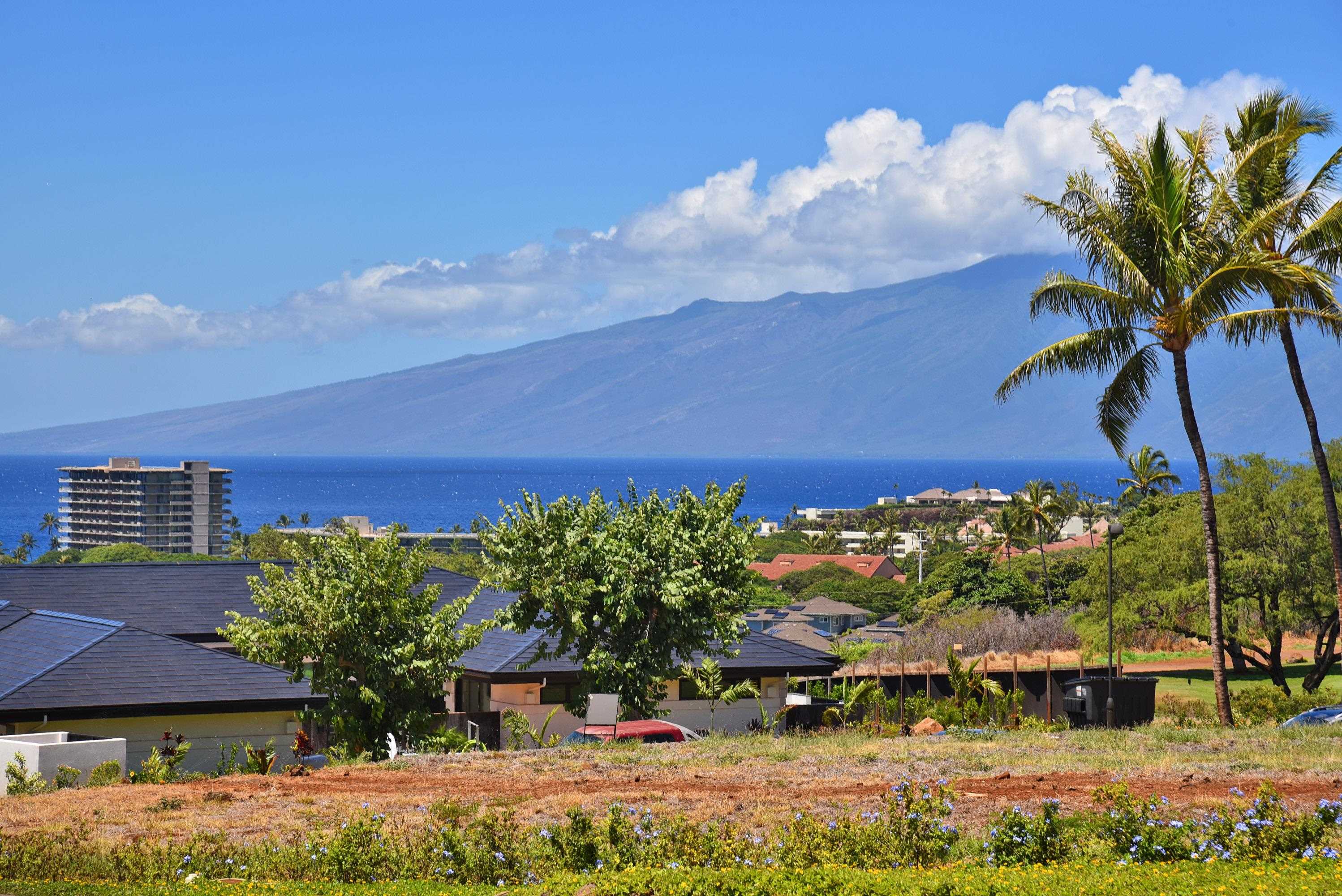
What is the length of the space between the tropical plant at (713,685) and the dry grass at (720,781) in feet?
20.3

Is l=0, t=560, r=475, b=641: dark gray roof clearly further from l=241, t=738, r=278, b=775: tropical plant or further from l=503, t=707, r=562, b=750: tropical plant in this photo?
l=241, t=738, r=278, b=775: tropical plant

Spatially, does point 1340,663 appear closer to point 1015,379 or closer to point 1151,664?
point 1151,664

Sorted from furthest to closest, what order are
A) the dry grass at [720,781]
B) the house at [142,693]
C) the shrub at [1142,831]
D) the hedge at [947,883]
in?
1. the house at [142,693]
2. the dry grass at [720,781]
3. the shrub at [1142,831]
4. the hedge at [947,883]

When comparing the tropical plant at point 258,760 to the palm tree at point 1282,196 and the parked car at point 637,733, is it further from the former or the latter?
the palm tree at point 1282,196

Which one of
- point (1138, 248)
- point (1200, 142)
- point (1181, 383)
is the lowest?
point (1181, 383)

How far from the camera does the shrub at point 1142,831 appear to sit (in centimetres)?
1059

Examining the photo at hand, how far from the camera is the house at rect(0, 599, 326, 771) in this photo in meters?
22.1

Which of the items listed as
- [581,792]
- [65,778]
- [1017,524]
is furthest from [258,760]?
[1017,524]

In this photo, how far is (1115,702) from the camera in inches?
1089

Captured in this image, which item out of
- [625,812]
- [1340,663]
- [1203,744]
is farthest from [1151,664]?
[625,812]

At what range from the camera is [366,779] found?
1745cm

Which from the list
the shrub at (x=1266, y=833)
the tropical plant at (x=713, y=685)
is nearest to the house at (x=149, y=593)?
the tropical plant at (x=713, y=685)

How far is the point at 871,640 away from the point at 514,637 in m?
52.3

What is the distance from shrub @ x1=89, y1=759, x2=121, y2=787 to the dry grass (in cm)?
147
